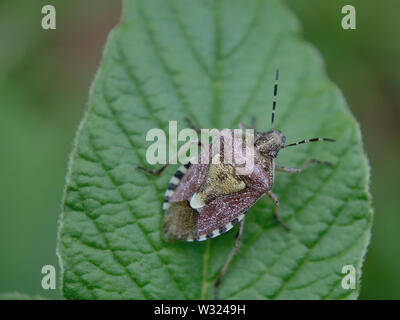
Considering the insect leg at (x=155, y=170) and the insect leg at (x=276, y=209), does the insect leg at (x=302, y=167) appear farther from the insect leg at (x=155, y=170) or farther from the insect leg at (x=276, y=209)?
the insect leg at (x=155, y=170)

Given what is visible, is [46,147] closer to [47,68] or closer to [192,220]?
[47,68]

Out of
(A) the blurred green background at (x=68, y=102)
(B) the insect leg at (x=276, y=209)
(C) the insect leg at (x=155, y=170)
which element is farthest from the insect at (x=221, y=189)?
(A) the blurred green background at (x=68, y=102)

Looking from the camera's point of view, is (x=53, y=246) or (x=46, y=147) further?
(x=46, y=147)

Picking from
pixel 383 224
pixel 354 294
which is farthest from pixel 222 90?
pixel 383 224

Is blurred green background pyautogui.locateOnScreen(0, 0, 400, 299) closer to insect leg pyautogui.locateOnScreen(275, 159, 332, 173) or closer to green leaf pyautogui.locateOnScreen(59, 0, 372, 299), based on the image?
green leaf pyautogui.locateOnScreen(59, 0, 372, 299)

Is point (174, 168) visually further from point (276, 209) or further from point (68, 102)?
point (68, 102)

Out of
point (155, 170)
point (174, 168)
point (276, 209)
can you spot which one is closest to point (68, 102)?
point (174, 168)
